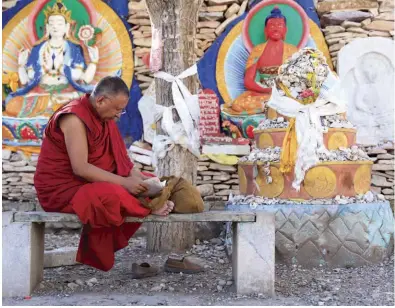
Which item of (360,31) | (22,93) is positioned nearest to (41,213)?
(22,93)

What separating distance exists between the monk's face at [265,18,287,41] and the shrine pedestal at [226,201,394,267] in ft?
7.85

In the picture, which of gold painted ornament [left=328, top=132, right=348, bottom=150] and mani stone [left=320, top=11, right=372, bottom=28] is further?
mani stone [left=320, top=11, right=372, bottom=28]

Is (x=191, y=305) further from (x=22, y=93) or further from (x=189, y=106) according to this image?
(x=22, y=93)

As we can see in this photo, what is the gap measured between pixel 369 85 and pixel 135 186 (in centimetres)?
366

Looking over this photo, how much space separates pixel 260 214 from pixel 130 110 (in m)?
3.08

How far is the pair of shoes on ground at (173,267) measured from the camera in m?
4.37

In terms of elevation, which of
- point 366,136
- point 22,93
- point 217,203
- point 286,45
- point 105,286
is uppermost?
point 286,45

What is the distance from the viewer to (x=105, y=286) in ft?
13.5

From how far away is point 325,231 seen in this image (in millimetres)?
4668

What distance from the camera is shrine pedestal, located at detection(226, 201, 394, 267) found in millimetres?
4660

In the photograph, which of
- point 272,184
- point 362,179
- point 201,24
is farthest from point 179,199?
point 201,24

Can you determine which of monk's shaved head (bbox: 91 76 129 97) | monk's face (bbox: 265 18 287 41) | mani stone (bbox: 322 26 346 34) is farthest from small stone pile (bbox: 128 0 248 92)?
monk's shaved head (bbox: 91 76 129 97)

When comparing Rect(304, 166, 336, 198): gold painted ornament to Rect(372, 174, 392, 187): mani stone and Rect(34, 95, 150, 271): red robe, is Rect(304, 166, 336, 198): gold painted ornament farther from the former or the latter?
Rect(372, 174, 392, 187): mani stone

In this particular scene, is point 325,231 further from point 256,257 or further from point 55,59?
point 55,59
